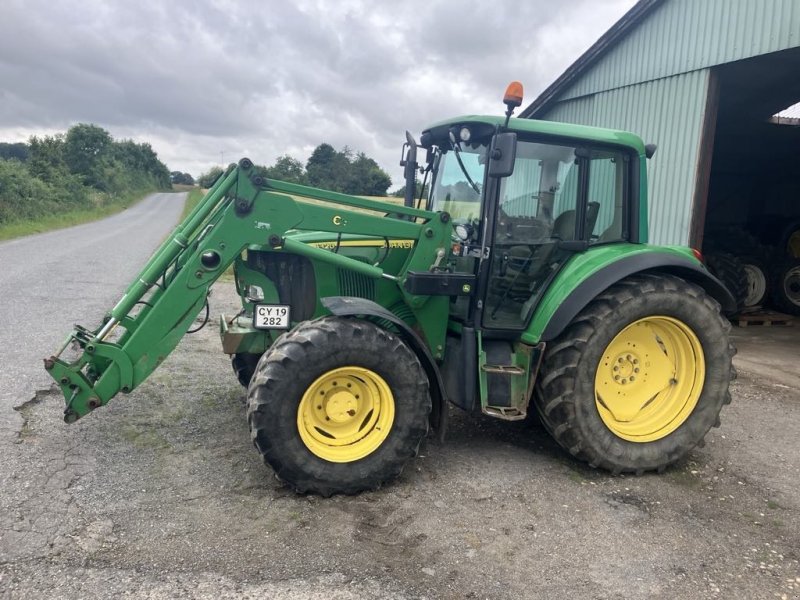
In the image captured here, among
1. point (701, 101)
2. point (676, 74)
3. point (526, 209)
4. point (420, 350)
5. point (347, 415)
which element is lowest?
point (347, 415)

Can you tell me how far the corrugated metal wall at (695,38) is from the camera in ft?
22.7

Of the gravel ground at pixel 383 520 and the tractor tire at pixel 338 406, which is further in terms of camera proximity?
the tractor tire at pixel 338 406

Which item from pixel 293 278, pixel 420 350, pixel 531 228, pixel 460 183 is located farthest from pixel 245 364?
pixel 531 228

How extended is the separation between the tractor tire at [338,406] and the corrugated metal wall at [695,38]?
6.20 metres

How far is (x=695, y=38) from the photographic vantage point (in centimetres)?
806

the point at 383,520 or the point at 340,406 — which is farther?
the point at 340,406

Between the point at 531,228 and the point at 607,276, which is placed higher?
the point at 531,228

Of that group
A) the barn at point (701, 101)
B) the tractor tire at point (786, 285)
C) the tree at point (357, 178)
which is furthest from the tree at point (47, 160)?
the tractor tire at point (786, 285)

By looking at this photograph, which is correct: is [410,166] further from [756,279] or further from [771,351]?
[756,279]

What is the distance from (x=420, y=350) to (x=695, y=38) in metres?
6.83

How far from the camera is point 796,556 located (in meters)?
3.06

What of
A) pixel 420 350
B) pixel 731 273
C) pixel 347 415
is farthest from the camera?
pixel 731 273

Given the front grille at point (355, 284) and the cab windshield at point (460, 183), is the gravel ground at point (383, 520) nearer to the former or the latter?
the front grille at point (355, 284)

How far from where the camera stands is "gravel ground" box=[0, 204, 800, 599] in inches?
107
